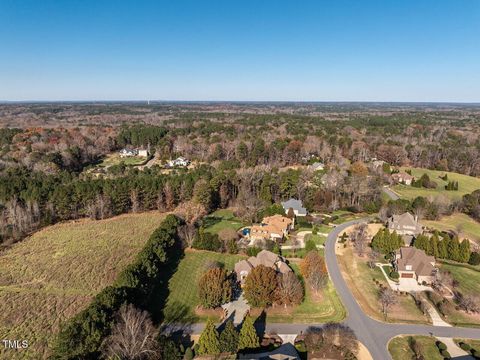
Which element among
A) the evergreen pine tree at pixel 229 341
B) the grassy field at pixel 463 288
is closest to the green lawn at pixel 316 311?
the evergreen pine tree at pixel 229 341

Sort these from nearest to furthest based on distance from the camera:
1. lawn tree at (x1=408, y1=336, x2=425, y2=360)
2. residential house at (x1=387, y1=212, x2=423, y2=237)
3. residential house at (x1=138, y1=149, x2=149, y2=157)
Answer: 1. lawn tree at (x1=408, y1=336, x2=425, y2=360)
2. residential house at (x1=387, y1=212, x2=423, y2=237)
3. residential house at (x1=138, y1=149, x2=149, y2=157)

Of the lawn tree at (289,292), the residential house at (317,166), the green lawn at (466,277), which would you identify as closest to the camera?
the lawn tree at (289,292)

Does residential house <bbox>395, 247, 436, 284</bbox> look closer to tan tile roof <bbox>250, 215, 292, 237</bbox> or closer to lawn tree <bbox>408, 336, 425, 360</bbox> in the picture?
lawn tree <bbox>408, 336, 425, 360</bbox>

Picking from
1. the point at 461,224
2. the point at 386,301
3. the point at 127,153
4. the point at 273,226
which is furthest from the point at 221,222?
the point at 127,153

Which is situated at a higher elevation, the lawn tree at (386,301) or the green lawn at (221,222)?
the lawn tree at (386,301)

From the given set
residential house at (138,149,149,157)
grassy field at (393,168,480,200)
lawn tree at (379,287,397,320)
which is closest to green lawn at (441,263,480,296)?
lawn tree at (379,287,397,320)

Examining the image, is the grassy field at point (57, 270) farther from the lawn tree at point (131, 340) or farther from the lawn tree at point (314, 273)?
the lawn tree at point (314, 273)

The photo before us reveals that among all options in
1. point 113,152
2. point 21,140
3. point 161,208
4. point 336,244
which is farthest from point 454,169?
point 21,140
